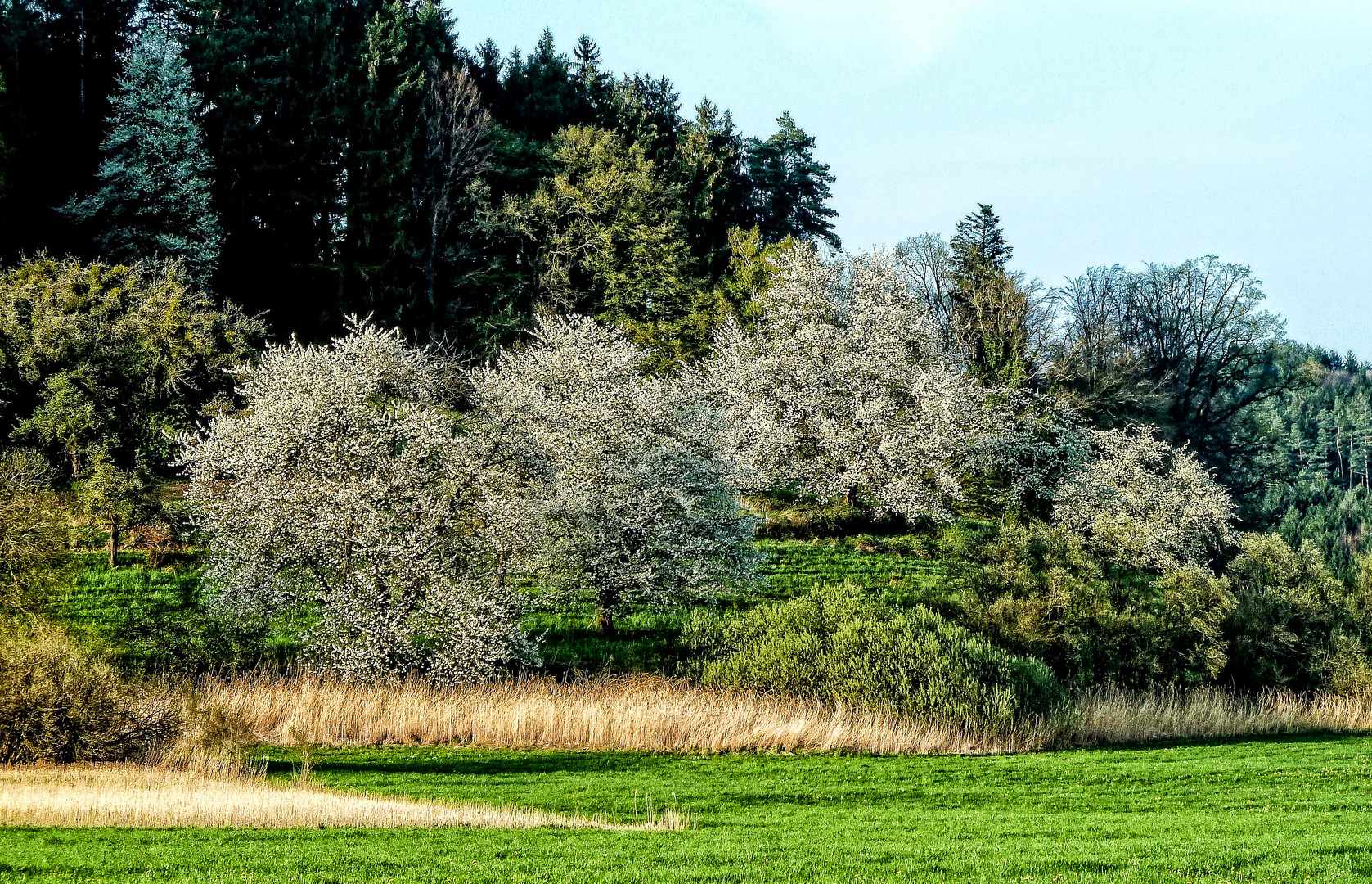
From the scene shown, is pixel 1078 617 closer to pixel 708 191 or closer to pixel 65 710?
pixel 65 710

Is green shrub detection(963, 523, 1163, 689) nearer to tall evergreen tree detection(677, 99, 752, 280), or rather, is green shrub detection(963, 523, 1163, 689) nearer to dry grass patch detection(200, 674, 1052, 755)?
dry grass patch detection(200, 674, 1052, 755)

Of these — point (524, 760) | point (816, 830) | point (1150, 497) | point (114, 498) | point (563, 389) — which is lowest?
point (524, 760)

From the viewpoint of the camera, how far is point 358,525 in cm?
3019

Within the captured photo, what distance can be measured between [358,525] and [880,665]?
559 inches

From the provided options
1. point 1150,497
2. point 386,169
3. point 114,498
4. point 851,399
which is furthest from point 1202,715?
point 386,169

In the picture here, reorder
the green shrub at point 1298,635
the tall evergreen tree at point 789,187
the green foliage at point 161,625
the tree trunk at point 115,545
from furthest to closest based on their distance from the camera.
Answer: the tall evergreen tree at point 789,187, the tree trunk at point 115,545, the green shrub at point 1298,635, the green foliage at point 161,625

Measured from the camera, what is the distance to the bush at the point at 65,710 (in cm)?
1964

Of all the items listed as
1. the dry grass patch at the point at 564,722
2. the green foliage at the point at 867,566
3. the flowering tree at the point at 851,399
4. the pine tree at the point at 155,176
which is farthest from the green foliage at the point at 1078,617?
the pine tree at the point at 155,176

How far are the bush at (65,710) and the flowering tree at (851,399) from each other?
34382mm

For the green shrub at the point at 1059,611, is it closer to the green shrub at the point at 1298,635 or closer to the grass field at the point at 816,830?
the green shrub at the point at 1298,635

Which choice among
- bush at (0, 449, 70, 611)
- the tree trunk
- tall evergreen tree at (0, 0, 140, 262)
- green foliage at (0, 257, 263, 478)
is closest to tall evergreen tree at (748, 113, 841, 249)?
tall evergreen tree at (0, 0, 140, 262)

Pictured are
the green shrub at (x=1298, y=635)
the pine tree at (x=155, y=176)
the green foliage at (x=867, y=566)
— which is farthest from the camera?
the pine tree at (x=155, y=176)

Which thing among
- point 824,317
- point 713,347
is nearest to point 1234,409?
point 824,317

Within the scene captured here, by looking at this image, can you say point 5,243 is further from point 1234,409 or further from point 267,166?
point 1234,409
